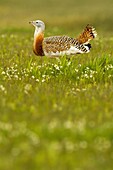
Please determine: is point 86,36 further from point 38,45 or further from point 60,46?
point 38,45

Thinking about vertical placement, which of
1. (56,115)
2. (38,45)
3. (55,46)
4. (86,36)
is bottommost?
(56,115)

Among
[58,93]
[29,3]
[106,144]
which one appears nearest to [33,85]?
[58,93]

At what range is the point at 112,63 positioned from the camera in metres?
13.7

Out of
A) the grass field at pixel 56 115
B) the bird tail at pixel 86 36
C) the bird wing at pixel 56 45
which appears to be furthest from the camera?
the bird tail at pixel 86 36

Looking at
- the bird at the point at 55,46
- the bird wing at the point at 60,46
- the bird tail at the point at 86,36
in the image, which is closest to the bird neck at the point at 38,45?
the bird at the point at 55,46

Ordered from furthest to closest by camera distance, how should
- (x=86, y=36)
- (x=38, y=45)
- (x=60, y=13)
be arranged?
(x=60, y=13)
(x=86, y=36)
(x=38, y=45)

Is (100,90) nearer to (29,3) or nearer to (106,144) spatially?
(106,144)

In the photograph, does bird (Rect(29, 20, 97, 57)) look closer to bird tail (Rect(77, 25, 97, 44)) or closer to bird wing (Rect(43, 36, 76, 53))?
bird wing (Rect(43, 36, 76, 53))

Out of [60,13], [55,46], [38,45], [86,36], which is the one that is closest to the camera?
[55,46]

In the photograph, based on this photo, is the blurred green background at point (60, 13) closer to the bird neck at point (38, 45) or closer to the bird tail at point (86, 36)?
the bird tail at point (86, 36)

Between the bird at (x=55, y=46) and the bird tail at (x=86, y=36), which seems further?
the bird tail at (x=86, y=36)

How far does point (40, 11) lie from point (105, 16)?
301 inches

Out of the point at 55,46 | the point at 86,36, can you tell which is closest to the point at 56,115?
the point at 55,46

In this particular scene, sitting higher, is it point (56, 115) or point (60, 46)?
point (60, 46)
